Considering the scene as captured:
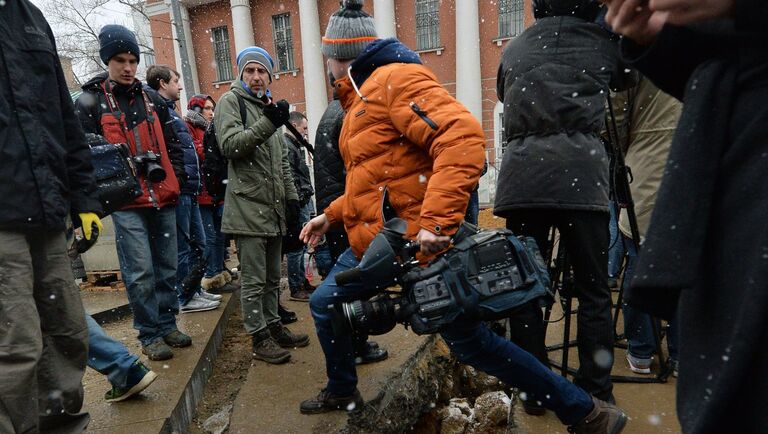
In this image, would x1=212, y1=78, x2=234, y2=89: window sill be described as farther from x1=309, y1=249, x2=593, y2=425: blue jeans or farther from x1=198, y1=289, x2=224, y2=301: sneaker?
x1=309, y1=249, x2=593, y2=425: blue jeans

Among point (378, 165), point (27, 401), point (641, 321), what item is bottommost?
point (641, 321)

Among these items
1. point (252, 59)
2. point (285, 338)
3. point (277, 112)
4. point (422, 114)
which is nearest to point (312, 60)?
point (252, 59)

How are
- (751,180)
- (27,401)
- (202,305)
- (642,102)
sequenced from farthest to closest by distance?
(202,305), (642,102), (27,401), (751,180)

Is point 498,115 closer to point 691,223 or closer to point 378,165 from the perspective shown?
point 378,165

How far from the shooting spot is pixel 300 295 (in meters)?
5.12

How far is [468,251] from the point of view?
1.92 m

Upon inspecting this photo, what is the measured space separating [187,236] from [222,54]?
667 inches

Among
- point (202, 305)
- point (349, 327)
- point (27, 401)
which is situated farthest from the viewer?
point (202, 305)

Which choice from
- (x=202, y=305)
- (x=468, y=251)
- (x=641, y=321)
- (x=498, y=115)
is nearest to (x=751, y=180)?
(x=468, y=251)

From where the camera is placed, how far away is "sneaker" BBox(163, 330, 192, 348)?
11.2 feet

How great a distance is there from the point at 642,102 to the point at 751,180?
82.4 inches

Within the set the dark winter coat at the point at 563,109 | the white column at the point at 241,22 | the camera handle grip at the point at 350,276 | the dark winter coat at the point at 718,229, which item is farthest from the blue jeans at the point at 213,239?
the white column at the point at 241,22

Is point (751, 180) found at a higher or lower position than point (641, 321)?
higher

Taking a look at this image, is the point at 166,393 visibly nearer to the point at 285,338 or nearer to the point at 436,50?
the point at 285,338
